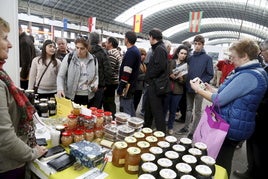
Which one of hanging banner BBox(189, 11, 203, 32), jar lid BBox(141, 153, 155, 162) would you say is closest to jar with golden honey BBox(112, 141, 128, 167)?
jar lid BBox(141, 153, 155, 162)

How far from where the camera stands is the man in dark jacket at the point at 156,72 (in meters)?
2.88

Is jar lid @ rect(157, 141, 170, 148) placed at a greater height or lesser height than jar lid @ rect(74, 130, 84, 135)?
greater

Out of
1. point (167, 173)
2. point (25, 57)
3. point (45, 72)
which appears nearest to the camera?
point (167, 173)

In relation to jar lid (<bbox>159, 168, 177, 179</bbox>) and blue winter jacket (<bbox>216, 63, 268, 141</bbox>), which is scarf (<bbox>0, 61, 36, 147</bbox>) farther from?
blue winter jacket (<bbox>216, 63, 268, 141</bbox>)

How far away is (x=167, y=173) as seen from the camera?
104 cm

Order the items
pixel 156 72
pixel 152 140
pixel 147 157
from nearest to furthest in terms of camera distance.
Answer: pixel 147 157, pixel 152 140, pixel 156 72

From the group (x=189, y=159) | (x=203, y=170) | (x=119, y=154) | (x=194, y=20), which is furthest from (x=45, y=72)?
(x=194, y=20)

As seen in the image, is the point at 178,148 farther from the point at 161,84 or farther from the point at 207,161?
the point at 161,84

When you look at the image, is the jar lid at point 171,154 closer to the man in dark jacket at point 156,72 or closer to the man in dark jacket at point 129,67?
the man in dark jacket at point 156,72

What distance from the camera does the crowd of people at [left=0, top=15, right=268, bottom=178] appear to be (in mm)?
1134

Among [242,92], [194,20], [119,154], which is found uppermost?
[194,20]

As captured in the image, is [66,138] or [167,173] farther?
[66,138]

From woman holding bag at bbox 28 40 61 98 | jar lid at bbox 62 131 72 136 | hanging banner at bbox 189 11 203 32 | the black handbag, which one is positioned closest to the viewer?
jar lid at bbox 62 131 72 136

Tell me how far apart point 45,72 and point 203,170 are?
232 cm
